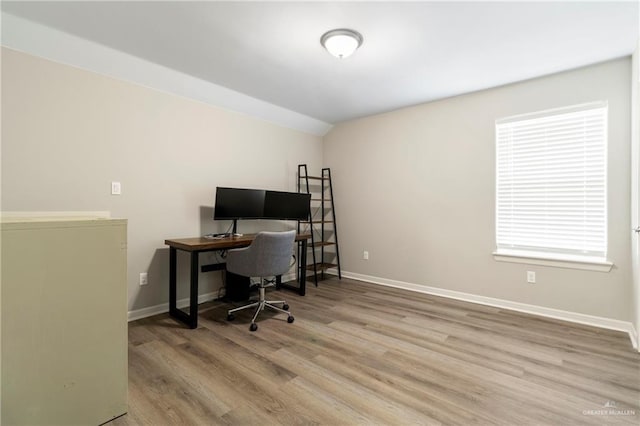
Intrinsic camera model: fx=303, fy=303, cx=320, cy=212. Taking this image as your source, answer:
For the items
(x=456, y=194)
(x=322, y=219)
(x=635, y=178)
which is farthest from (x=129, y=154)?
(x=635, y=178)

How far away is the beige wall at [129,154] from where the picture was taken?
7.55 ft

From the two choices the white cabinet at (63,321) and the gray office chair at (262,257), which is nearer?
the white cabinet at (63,321)

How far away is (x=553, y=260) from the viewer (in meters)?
2.97

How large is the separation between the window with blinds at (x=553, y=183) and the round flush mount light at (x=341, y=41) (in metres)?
1.98

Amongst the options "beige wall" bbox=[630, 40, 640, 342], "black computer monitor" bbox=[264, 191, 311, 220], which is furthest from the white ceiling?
"black computer monitor" bbox=[264, 191, 311, 220]

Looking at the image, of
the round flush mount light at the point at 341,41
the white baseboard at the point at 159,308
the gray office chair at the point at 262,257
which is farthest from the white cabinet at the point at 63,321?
the round flush mount light at the point at 341,41

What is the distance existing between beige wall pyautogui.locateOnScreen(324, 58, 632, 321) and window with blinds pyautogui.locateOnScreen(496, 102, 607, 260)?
0.09m

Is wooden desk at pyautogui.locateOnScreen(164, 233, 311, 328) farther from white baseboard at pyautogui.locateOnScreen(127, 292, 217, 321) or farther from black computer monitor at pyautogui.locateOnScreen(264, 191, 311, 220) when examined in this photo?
black computer monitor at pyautogui.locateOnScreen(264, 191, 311, 220)

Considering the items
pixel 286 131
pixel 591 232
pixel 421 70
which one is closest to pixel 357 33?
pixel 421 70

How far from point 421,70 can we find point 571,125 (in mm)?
1551

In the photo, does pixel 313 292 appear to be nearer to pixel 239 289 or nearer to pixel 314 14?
pixel 239 289

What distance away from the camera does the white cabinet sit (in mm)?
1240

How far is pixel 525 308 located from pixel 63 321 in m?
3.78

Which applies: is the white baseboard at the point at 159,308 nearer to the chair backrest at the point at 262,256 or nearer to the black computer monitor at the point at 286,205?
the chair backrest at the point at 262,256
